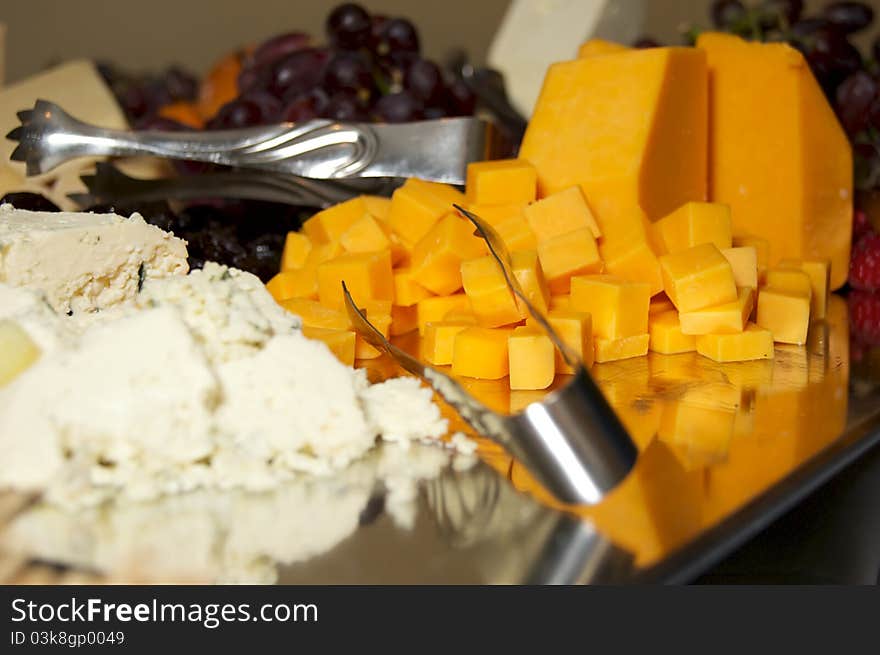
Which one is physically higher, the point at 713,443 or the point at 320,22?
the point at 713,443

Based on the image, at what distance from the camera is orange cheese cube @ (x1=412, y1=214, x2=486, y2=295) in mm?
907

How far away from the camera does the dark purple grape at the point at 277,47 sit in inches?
59.0

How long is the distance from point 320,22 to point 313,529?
229cm

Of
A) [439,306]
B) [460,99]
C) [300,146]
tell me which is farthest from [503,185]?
[460,99]

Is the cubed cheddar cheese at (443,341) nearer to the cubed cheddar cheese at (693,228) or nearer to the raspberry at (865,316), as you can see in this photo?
the cubed cheddar cheese at (693,228)

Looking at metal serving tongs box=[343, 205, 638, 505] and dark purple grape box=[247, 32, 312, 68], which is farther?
dark purple grape box=[247, 32, 312, 68]

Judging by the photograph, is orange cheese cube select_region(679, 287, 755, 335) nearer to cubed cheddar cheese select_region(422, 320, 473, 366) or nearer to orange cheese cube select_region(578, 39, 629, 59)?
cubed cheddar cheese select_region(422, 320, 473, 366)

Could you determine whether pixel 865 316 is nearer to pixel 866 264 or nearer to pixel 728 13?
pixel 866 264

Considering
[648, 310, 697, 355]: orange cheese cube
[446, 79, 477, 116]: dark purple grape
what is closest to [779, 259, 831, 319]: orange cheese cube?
Result: [648, 310, 697, 355]: orange cheese cube

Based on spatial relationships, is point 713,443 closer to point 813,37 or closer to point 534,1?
point 813,37

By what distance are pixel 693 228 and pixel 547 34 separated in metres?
0.61

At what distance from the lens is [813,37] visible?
49.1 inches

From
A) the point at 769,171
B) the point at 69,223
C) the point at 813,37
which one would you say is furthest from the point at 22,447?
the point at 813,37

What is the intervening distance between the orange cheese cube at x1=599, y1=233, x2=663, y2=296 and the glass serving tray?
0.23 m
